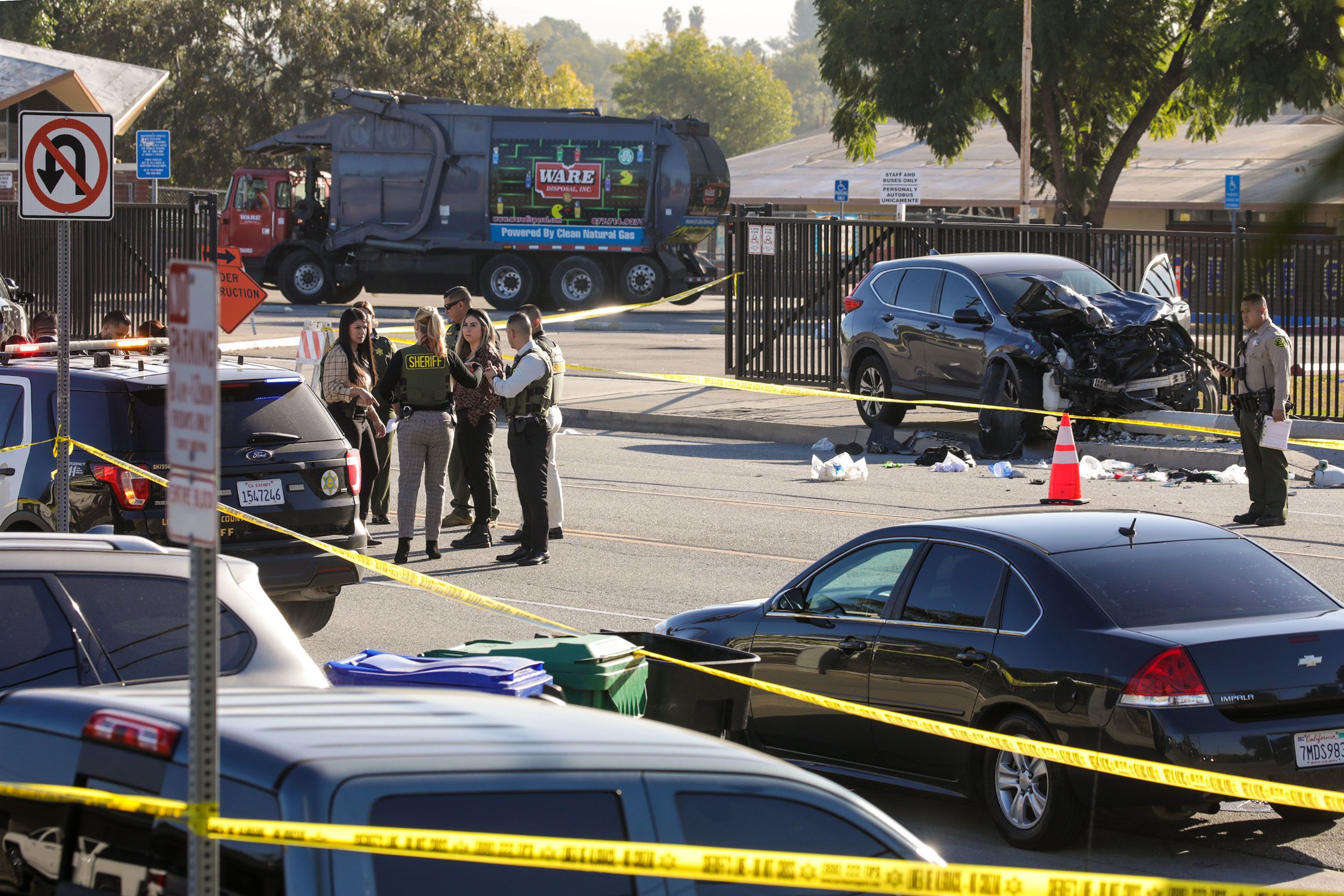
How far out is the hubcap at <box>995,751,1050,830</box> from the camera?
20.9 feet

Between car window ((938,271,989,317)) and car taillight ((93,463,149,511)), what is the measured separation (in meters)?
10.7

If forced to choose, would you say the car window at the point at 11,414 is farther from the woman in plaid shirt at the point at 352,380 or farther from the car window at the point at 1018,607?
the car window at the point at 1018,607

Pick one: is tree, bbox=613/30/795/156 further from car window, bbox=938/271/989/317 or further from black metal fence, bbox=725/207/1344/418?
car window, bbox=938/271/989/317

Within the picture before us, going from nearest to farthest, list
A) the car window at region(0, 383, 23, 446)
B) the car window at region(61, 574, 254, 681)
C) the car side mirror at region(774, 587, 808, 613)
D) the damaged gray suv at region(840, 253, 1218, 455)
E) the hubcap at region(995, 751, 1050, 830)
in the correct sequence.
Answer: the car window at region(61, 574, 254, 681), the hubcap at region(995, 751, 1050, 830), the car side mirror at region(774, 587, 808, 613), the car window at region(0, 383, 23, 446), the damaged gray suv at region(840, 253, 1218, 455)

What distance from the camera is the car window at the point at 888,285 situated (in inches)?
748

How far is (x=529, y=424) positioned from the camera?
39.2 feet

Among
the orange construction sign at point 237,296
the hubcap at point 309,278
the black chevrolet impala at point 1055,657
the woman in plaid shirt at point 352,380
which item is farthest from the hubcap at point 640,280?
the black chevrolet impala at point 1055,657

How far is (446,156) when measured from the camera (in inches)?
1479

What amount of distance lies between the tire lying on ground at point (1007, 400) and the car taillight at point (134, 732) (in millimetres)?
14688

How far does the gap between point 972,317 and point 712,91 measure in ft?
352

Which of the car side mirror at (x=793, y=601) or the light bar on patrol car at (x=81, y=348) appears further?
the light bar on patrol car at (x=81, y=348)

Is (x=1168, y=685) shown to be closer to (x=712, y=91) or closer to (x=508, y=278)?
(x=508, y=278)

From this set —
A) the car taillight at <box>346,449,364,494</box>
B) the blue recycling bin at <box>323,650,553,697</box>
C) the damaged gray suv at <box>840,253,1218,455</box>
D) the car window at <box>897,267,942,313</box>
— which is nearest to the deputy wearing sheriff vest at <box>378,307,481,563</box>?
the car taillight at <box>346,449,364,494</box>

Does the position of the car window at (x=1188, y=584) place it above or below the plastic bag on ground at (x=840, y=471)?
above
